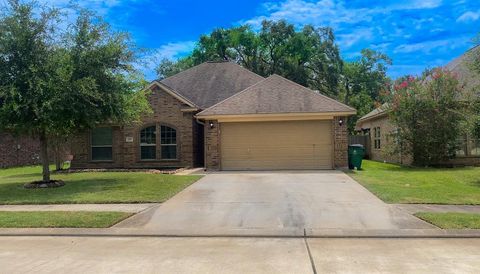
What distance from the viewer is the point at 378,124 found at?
29.2 m

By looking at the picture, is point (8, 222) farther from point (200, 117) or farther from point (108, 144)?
point (108, 144)

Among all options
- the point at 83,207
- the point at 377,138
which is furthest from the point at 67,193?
the point at 377,138

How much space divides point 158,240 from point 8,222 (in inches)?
147

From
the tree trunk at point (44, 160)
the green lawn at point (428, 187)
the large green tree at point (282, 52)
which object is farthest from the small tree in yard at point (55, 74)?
the large green tree at point (282, 52)

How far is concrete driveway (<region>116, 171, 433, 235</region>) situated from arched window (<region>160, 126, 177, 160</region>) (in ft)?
26.5

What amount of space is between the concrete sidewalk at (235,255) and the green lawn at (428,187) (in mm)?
4199

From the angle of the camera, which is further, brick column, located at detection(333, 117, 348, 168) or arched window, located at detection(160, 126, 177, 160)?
arched window, located at detection(160, 126, 177, 160)

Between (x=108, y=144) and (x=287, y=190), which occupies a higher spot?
(x=108, y=144)

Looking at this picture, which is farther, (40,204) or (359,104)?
(359,104)

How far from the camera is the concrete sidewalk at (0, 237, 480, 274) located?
6.30m

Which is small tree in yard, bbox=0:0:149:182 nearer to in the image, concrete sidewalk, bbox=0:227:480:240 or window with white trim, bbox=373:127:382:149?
concrete sidewalk, bbox=0:227:480:240

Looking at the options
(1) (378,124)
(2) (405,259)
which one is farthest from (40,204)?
(1) (378,124)

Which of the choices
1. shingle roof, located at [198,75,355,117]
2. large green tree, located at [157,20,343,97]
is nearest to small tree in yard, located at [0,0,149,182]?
shingle roof, located at [198,75,355,117]

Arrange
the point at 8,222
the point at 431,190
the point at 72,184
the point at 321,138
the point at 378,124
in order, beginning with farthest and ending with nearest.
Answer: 1. the point at 378,124
2. the point at 321,138
3. the point at 72,184
4. the point at 431,190
5. the point at 8,222
